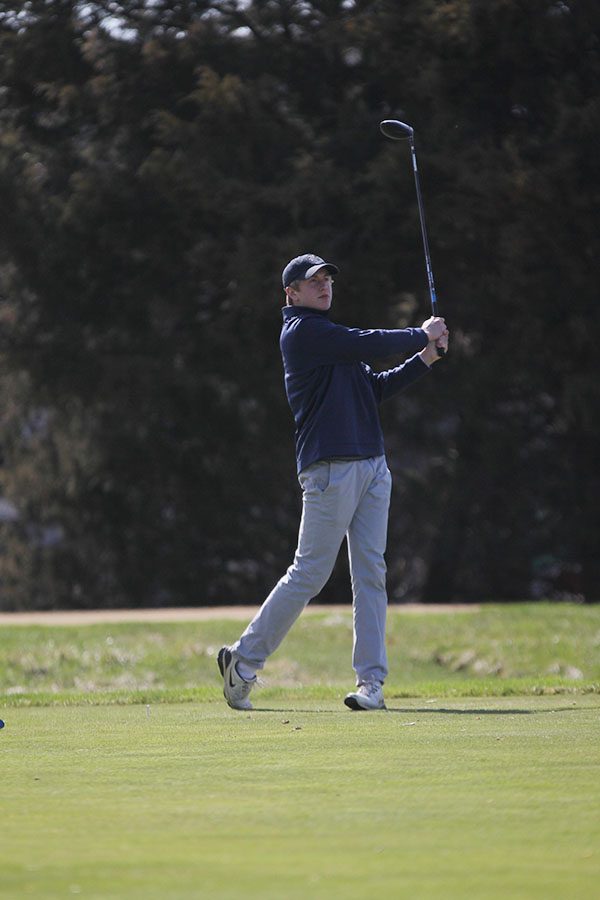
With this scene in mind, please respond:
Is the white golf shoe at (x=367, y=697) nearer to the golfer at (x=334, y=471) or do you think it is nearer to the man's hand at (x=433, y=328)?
the golfer at (x=334, y=471)

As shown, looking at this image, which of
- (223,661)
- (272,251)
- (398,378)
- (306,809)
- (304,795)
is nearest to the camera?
(306,809)

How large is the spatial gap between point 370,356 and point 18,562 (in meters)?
23.8

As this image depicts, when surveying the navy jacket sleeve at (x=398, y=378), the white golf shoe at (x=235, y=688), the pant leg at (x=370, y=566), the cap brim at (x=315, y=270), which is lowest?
the white golf shoe at (x=235, y=688)

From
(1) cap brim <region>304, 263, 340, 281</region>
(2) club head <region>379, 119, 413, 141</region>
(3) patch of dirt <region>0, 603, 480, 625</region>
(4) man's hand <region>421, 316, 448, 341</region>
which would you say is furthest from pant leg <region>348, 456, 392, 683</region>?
(3) patch of dirt <region>0, 603, 480, 625</region>

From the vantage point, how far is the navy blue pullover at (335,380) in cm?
783

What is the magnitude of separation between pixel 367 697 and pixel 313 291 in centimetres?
177

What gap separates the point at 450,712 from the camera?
729cm

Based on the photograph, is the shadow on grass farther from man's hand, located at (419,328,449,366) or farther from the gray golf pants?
man's hand, located at (419,328,449,366)

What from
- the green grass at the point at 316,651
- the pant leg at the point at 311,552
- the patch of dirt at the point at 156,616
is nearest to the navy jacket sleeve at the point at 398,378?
the pant leg at the point at 311,552

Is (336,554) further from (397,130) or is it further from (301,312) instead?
(397,130)

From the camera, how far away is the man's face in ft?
26.5

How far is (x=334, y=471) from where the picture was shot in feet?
25.8

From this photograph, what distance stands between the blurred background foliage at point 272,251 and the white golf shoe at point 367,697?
40.9ft

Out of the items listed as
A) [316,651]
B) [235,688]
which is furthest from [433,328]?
[316,651]
